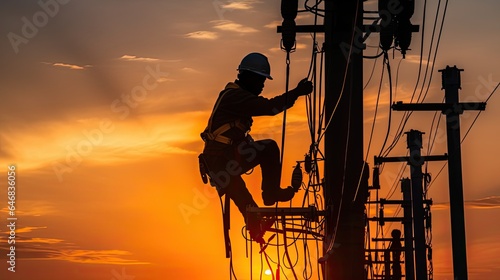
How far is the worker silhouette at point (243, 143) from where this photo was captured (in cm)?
1302

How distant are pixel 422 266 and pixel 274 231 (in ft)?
49.0

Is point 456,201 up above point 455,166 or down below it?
below

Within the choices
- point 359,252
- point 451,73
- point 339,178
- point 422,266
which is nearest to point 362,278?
point 359,252

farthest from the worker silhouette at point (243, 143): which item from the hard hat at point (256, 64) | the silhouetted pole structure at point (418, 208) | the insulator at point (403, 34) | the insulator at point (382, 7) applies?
the silhouetted pole structure at point (418, 208)

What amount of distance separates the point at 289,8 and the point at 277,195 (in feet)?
8.33

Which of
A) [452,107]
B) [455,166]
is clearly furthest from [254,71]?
[452,107]

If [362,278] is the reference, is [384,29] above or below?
above

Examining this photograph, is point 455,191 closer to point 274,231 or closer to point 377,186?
point 274,231

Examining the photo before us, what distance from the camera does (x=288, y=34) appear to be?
47.3ft

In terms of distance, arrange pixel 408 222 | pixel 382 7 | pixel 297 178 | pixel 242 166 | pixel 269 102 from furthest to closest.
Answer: pixel 408 222 < pixel 297 178 < pixel 242 166 < pixel 269 102 < pixel 382 7

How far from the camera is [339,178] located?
12.1 m

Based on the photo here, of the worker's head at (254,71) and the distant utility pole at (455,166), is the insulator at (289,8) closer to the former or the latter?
the worker's head at (254,71)

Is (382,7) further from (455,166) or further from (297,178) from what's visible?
(455,166)

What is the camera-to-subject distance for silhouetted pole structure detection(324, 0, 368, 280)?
1167cm
